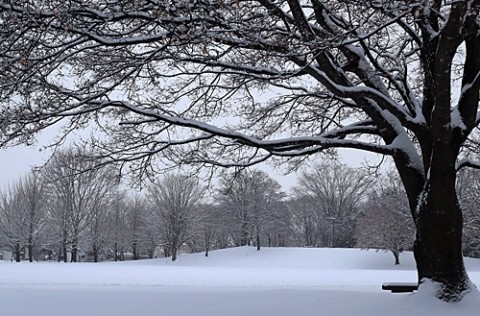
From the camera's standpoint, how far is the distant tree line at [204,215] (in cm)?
3309

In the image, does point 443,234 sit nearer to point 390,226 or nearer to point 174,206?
point 390,226

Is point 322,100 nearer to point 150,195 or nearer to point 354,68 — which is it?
point 354,68

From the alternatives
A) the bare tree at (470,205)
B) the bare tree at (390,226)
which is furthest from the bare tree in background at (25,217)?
the bare tree at (470,205)

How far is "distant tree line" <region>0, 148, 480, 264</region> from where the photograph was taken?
3309cm

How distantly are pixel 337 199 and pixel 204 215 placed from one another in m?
16.3

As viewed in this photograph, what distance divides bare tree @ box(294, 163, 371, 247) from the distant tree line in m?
0.11

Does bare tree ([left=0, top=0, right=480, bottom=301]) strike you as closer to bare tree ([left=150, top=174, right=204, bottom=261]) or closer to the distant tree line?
the distant tree line

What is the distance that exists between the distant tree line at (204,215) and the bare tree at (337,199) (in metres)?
0.11

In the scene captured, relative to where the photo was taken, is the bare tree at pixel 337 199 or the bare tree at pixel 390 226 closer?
the bare tree at pixel 390 226

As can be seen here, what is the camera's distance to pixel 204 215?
4256cm

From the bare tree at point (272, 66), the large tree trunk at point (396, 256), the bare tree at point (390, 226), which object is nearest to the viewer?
the bare tree at point (272, 66)

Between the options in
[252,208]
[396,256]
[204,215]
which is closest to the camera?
[396,256]

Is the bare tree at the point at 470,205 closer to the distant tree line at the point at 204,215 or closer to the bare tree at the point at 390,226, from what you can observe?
the distant tree line at the point at 204,215

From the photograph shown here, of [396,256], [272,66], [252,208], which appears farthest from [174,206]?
[272,66]
